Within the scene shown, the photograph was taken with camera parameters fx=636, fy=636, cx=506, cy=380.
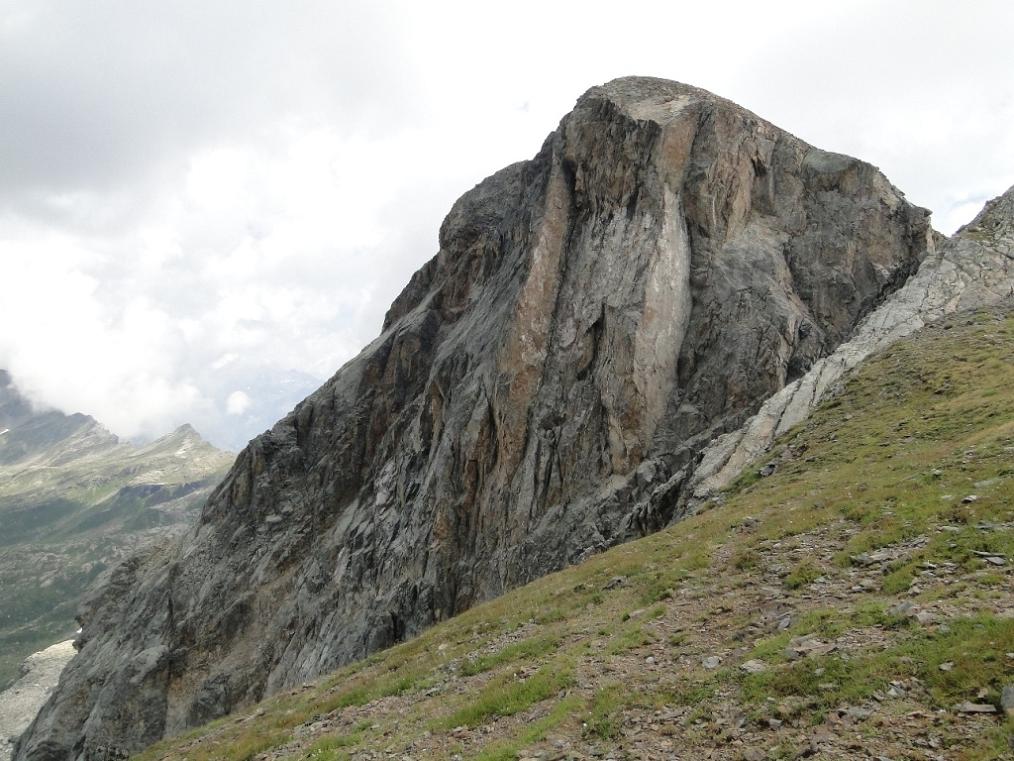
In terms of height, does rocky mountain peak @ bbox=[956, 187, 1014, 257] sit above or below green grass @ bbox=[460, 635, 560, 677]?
above

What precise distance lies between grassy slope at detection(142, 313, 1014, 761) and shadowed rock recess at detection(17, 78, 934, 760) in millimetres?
11857

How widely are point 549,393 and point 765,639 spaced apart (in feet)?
116

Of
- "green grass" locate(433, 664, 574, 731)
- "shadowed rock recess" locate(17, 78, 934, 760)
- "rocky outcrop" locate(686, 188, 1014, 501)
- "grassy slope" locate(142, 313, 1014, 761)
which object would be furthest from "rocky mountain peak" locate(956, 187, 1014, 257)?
"green grass" locate(433, 664, 574, 731)

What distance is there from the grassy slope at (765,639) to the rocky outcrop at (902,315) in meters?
3.90

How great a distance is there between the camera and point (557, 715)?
13859 millimetres

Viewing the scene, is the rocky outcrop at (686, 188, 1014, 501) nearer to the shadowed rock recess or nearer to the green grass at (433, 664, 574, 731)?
the shadowed rock recess

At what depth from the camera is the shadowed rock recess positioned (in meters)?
44.8

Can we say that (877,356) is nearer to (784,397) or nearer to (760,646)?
(784,397)

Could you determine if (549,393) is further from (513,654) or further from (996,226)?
(996,226)

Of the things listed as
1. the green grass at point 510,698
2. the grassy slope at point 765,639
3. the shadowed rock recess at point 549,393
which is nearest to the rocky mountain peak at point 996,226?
the shadowed rock recess at point 549,393

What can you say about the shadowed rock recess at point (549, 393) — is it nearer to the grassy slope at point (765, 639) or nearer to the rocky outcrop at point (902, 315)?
the rocky outcrop at point (902, 315)

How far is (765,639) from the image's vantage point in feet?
47.1

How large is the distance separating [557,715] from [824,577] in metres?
8.05

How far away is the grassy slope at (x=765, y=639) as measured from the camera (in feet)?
35.4
